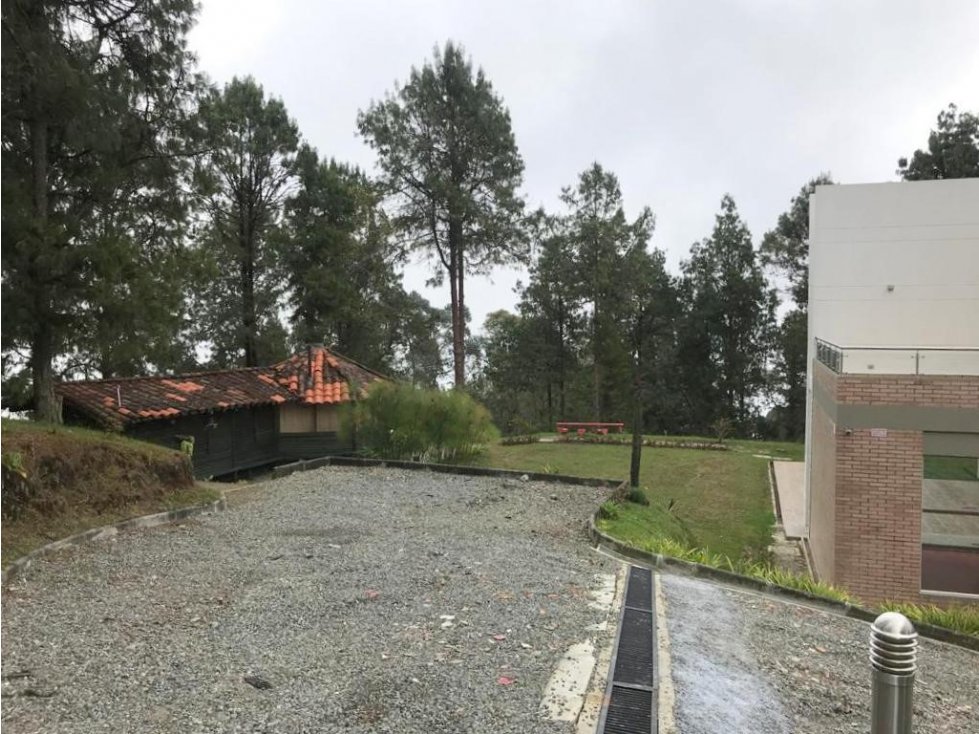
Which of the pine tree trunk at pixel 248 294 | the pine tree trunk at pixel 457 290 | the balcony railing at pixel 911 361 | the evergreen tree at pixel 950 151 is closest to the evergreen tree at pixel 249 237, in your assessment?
the pine tree trunk at pixel 248 294

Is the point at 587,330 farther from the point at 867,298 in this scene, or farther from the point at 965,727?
the point at 965,727

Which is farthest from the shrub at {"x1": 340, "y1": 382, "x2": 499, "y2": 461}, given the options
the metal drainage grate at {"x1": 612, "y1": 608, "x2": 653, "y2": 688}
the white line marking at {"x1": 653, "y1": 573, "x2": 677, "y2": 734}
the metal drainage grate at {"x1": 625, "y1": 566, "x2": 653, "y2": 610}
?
the metal drainage grate at {"x1": 612, "y1": 608, "x2": 653, "y2": 688}

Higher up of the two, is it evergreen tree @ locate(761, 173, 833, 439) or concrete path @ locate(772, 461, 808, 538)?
evergreen tree @ locate(761, 173, 833, 439)

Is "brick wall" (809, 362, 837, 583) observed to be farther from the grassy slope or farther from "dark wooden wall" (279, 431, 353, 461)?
"dark wooden wall" (279, 431, 353, 461)

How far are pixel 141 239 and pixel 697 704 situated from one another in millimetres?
10384

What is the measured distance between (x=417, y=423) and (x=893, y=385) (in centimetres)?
825

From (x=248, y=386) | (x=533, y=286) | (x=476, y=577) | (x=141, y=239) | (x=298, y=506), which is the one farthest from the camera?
(x=533, y=286)

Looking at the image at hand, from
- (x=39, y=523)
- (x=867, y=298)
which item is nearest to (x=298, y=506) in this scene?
(x=39, y=523)

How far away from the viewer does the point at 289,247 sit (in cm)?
2342

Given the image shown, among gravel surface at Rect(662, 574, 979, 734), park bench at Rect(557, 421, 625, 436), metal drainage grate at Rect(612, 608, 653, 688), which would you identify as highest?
park bench at Rect(557, 421, 625, 436)

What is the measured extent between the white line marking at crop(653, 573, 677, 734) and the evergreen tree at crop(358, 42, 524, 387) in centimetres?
1872

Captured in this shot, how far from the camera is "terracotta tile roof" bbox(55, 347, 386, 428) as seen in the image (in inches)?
478

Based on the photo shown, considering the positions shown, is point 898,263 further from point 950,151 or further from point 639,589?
point 950,151

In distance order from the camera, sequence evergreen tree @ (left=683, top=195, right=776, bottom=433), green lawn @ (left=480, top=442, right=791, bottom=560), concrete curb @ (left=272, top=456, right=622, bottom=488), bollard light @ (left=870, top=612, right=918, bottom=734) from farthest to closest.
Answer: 1. evergreen tree @ (left=683, top=195, right=776, bottom=433)
2. concrete curb @ (left=272, top=456, right=622, bottom=488)
3. green lawn @ (left=480, top=442, right=791, bottom=560)
4. bollard light @ (left=870, top=612, right=918, bottom=734)
